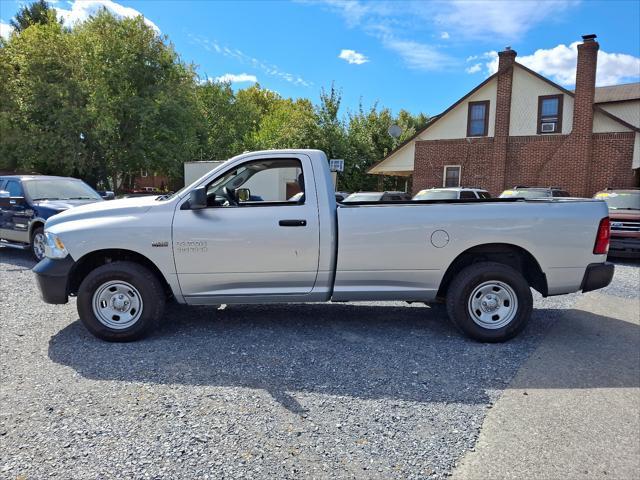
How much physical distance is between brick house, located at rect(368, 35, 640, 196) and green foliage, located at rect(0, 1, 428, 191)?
7931 mm

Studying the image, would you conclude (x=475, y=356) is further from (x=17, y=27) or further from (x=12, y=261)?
(x=17, y=27)

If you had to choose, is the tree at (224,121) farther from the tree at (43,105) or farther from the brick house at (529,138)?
the brick house at (529,138)

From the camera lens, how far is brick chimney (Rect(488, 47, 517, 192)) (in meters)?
21.7

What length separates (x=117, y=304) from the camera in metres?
4.66

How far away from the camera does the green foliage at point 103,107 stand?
Answer: 24406mm

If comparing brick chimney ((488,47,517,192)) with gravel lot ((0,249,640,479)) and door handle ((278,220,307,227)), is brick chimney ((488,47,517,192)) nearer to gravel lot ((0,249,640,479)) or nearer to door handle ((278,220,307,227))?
gravel lot ((0,249,640,479))

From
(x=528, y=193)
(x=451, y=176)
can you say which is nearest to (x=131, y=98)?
(x=451, y=176)

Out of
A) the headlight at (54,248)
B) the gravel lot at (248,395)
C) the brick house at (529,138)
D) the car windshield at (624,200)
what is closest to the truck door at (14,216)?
the gravel lot at (248,395)

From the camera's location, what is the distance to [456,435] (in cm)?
305

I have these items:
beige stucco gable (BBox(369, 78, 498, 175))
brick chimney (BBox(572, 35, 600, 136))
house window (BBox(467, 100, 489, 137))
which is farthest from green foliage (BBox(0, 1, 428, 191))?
brick chimney (BBox(572, 35, 600, 136))

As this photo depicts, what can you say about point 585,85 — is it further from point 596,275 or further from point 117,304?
point 117,304

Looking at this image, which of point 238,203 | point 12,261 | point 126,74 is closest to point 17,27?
point 126,74

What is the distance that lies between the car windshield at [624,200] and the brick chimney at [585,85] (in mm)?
9462

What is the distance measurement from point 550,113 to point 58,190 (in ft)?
67.1
